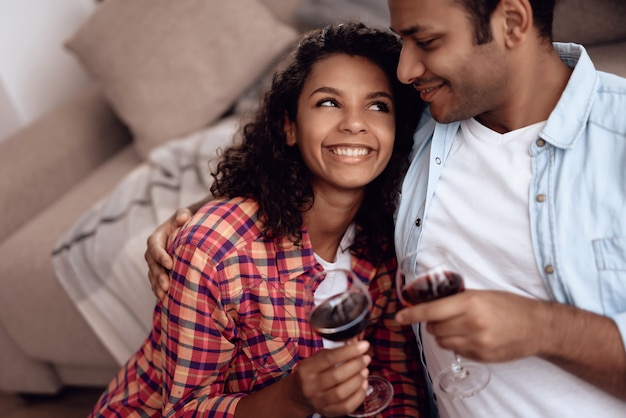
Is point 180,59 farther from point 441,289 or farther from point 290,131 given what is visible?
point 441,289

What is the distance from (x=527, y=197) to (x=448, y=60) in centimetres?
29

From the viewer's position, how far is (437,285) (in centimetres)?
99

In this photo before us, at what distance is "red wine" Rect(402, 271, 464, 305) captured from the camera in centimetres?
99

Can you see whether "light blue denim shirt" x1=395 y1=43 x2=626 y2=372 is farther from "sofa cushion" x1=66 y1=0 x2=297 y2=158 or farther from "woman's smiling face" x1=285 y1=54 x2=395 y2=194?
"sofa cushion" x1=66 y1=0 x2=297 y2=158

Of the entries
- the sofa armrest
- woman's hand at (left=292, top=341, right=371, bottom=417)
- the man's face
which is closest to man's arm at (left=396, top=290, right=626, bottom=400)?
woman's hand at (left=292, top=341, right=371, bottom=417)

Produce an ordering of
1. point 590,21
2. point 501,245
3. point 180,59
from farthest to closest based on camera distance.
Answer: point 180,59 < point 590,21 < point 501,245

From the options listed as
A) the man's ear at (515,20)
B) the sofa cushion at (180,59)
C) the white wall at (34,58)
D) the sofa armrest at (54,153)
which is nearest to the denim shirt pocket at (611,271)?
the man's ear at (515,20)

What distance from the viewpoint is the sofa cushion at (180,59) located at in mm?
2387

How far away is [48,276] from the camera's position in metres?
1.94

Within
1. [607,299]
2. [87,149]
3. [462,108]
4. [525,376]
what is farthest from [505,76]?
[87,149]

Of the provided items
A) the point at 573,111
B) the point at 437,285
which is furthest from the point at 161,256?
the point at 573,111

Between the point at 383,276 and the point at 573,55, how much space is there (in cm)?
62

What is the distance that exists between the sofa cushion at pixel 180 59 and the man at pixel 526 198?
127 cm

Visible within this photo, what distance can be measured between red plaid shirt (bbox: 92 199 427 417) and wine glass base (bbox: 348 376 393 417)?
146 mm
